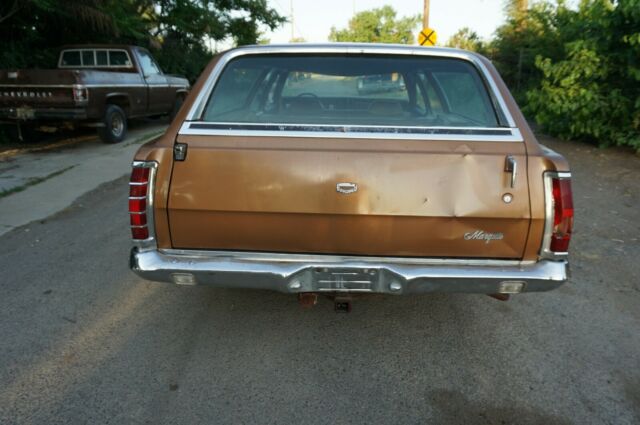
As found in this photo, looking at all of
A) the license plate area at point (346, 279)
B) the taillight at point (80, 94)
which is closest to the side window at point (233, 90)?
the license plate area at point (346, 279)

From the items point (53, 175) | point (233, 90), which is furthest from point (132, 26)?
point (233, 90)

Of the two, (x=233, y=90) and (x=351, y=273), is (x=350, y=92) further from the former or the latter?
(x=351, y=273)

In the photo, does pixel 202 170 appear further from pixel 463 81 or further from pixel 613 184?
pixel 613 184

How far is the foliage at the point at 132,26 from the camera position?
11.2 meters

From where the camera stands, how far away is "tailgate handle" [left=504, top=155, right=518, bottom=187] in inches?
98.2

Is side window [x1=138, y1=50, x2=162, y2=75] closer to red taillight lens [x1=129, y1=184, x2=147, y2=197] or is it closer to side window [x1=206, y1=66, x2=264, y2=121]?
side window [x1=206, y1=66, x2=264, y2=121]

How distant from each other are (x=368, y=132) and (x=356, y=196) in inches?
14.3

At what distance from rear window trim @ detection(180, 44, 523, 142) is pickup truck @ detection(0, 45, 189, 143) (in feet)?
23.2

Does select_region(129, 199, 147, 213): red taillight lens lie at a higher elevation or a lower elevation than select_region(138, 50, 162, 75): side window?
lower

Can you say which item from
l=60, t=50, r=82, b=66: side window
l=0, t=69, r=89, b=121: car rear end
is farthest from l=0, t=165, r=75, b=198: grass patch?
l=60, t=50, r=82, b=66: side window

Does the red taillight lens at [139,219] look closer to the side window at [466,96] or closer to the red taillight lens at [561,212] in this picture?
the side window at [466,96]

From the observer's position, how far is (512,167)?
250 cm

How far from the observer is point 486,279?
8.32 ft

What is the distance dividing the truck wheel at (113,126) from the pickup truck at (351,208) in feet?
27.2
